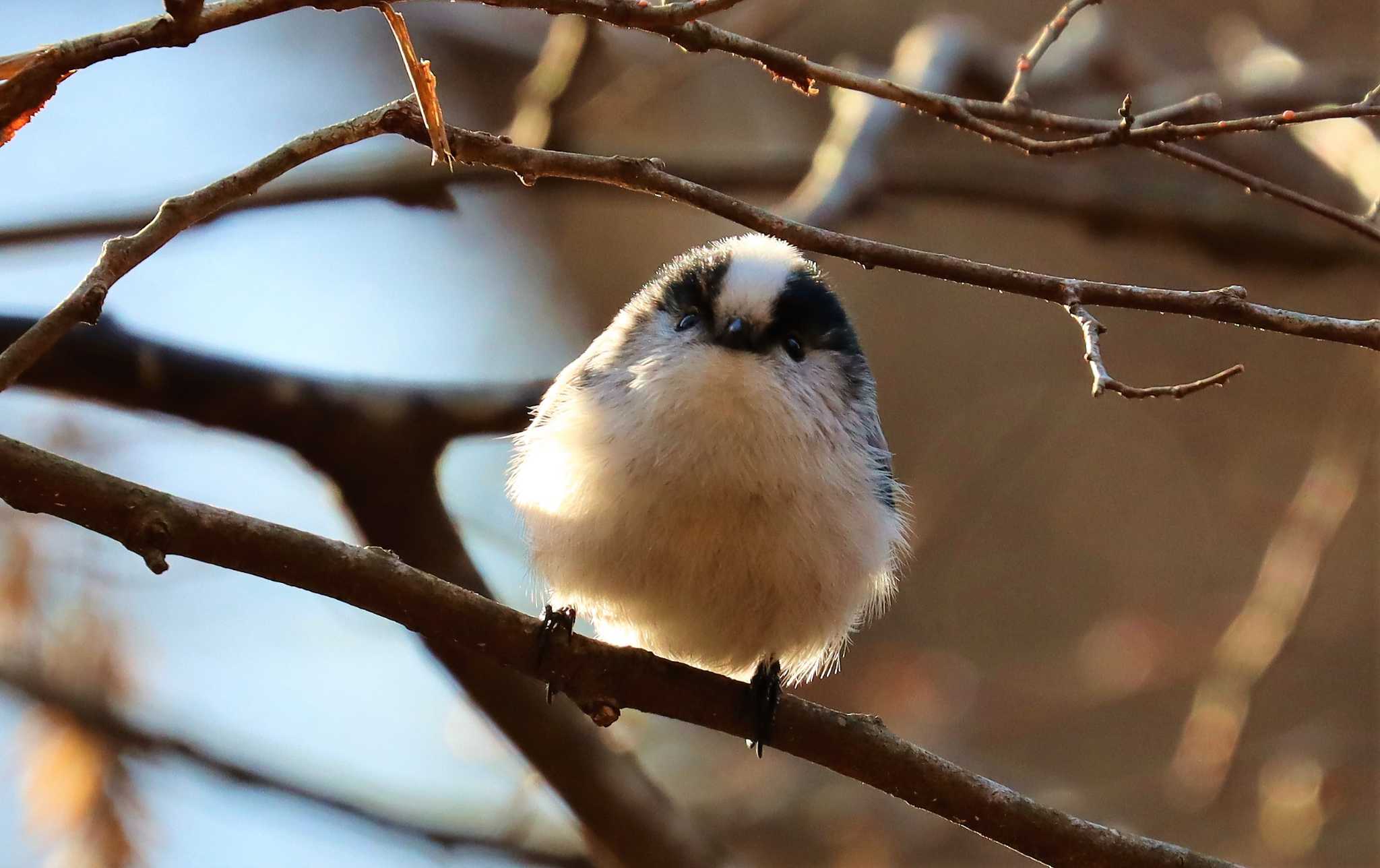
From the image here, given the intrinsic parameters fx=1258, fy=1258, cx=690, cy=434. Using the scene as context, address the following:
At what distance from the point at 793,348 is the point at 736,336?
0.56 ft

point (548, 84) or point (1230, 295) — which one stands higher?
point (548, 84)

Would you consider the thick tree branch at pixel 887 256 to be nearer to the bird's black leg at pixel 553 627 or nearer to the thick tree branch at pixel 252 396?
the bird's black leg at pixel 553 627

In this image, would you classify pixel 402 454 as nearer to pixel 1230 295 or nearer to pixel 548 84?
pixel 548 84

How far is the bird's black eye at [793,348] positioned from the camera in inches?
87.2

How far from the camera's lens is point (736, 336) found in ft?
6.87

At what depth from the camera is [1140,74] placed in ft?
13.4

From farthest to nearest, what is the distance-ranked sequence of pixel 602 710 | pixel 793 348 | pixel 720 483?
pixel 793 348 → pixel 720 483 → pixel 602 710

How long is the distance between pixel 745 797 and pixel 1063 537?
1885 mm

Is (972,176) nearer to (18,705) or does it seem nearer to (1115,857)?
(1115,857)

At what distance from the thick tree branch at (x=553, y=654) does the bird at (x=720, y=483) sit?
0.07 m

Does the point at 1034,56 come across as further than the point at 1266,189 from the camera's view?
Yes

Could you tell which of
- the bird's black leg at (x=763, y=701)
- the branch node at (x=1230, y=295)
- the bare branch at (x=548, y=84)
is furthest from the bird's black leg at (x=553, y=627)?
the bare branch at (x=548, y=84)

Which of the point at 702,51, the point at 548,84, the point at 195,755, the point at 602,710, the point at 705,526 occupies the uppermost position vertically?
the point at 548,84

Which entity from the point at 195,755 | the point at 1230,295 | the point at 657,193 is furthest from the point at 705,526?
the point at 195,755
